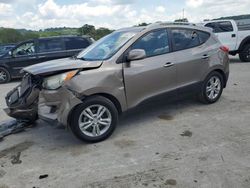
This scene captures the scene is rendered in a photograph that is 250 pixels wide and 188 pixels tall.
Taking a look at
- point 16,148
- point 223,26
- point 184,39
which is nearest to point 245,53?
point 223,26

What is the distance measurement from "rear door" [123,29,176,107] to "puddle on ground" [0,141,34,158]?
1783 millimetres

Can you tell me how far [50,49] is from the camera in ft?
40.7

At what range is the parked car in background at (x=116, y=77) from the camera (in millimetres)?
4773

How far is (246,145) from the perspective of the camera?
4.53m

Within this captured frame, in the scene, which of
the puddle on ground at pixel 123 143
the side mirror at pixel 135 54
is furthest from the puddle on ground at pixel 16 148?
the side mirror at pixel 135 54

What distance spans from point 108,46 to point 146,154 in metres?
2.16

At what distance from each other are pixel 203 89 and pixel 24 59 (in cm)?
815

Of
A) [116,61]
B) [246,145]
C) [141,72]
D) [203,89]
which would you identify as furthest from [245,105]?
[116,61]

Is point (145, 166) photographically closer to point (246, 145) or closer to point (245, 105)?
point (246, 145)

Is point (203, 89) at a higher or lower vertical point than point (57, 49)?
lower

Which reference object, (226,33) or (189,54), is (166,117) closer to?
(189,54)

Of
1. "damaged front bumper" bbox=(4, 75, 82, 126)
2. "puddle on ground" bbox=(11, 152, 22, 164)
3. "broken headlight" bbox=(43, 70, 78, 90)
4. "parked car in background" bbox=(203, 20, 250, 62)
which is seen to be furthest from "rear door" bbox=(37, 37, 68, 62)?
"puddle on ground" bbox=(11, 152, 22, 164)

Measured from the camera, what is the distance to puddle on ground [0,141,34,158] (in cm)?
485

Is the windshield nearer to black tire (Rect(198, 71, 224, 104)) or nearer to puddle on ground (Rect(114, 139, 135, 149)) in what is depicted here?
puddle on ground (Rect(114, 139, 135, 149))
